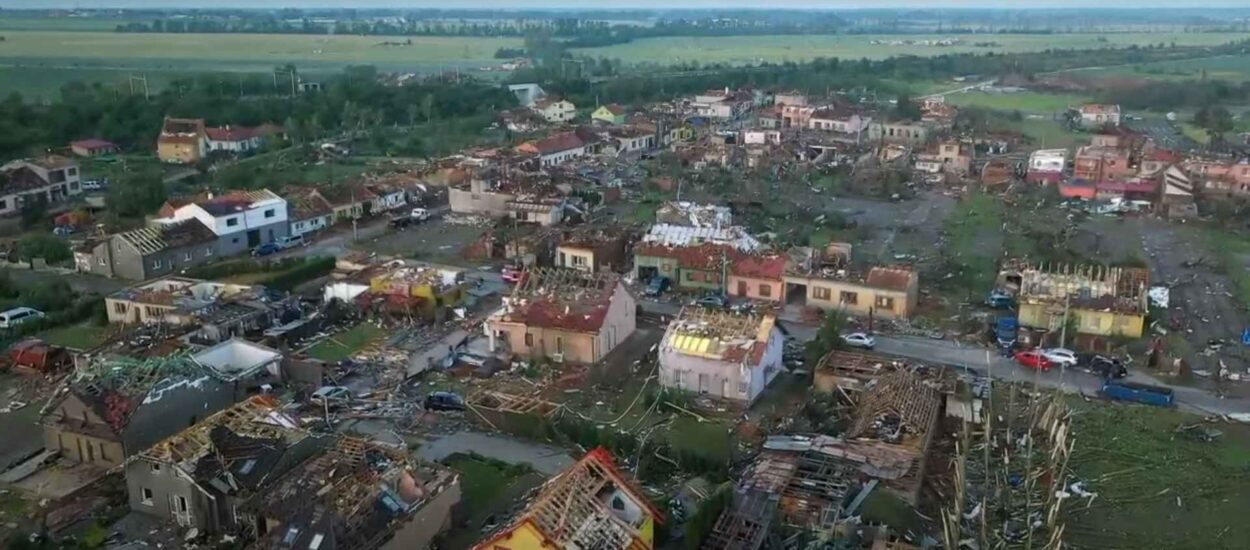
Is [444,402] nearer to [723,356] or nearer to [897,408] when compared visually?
[723,356]

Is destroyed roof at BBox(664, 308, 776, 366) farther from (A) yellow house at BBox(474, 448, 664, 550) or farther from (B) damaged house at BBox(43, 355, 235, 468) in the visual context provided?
(B) damaged house at BBox(43, 355, 235, 468)

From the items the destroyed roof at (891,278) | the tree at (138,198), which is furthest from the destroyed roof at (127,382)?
the tree at (138,198)

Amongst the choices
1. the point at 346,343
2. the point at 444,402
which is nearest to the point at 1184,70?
the point at 346,343

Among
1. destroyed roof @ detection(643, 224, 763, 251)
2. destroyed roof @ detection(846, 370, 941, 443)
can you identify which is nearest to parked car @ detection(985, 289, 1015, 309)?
destroyed roof @ detection(643, 224, 763, 251)

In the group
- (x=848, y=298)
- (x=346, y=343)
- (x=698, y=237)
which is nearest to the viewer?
(x=346, y=343)

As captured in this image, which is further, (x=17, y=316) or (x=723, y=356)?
(x=17, y=316)

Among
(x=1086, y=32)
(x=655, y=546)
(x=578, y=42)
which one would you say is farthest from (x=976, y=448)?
(x=1086, y=32)
